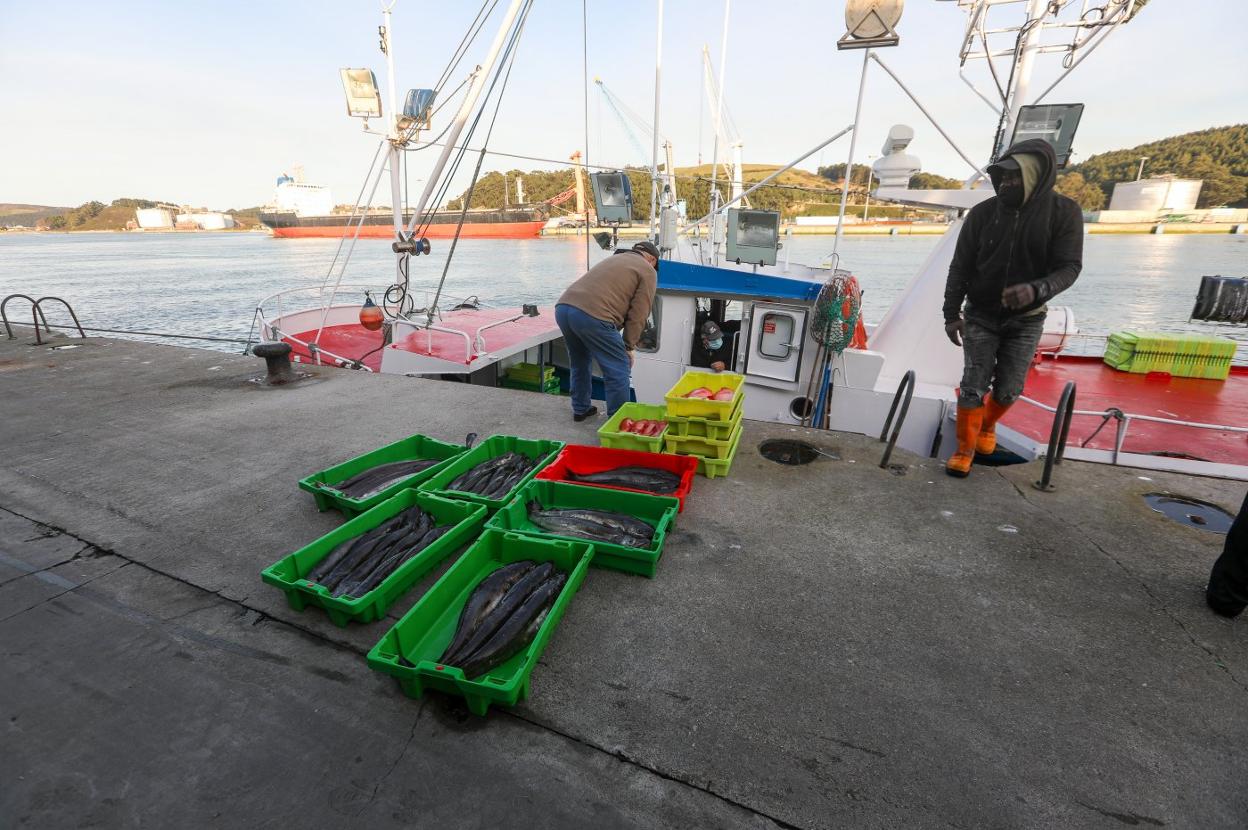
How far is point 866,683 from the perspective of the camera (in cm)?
254

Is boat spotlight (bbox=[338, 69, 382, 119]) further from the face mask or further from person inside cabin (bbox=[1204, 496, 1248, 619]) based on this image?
person inside cabin (bbox=[1204, 496, 1248, 619])

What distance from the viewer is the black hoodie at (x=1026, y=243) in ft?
12.7

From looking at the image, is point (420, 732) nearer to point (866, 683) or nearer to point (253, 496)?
point (866, 683)

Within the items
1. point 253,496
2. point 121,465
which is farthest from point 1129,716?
point 121,465

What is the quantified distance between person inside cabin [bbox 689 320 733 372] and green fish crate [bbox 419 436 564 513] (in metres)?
4.97

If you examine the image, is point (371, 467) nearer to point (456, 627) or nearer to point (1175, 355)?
point (456, 627)

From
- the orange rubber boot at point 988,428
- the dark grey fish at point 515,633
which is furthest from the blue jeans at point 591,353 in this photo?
the orange rubber boot at point 988,428

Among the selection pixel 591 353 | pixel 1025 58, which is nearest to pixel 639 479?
pixel 591 353

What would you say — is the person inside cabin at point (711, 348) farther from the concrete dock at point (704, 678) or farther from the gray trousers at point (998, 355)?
the concrete dock at point (704, 678)

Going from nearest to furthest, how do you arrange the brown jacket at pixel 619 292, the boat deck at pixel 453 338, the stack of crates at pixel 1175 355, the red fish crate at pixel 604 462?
the red fish crate at pixel 604 462 < the brown jacket at pixel 619 292 < the stack of crates at pixel 1175 355 < the boat deck at pixel 453 338

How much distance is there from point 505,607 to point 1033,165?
15.0 ft

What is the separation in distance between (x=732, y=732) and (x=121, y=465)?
18.9 feet

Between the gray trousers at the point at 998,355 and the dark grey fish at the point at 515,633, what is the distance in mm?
3901

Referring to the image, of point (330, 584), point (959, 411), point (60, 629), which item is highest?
point (959, 411)
